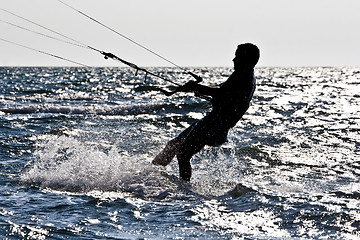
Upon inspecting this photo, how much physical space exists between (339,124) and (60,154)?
8673mm

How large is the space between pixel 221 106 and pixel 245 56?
0.70 meters

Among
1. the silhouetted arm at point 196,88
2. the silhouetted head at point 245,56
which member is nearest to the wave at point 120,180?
the silhouetted arm at point 196,88

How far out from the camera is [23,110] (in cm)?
2144

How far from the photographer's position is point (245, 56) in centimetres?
676

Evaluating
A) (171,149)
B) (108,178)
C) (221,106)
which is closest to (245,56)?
(221,106)

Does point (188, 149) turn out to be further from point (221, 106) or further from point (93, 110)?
point (93, 110)

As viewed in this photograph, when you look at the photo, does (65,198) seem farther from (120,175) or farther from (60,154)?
(60,154)

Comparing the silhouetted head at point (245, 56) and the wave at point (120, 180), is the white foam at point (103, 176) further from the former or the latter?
the silhouetted head at point (245, 56)

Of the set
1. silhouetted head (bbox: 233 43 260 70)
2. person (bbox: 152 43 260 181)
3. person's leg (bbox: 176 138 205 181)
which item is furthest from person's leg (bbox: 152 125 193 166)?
silhouetted head (bbox: 233 43 260 70)

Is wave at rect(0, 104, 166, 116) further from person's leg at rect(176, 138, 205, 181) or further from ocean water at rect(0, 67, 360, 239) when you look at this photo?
person's leg at rect(176, 138, 205, 181)

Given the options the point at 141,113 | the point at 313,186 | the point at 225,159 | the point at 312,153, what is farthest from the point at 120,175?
the point at 141,113

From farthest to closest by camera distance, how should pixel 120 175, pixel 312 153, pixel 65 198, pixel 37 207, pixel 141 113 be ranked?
pixel 141 113 → pixel 312 153 → pixel 120 175 → pixel 65 198 → pixel 37 207

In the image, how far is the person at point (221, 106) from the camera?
22.2 feet

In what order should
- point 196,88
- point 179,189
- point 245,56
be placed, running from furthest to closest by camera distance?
point 179,189 → point 245,56 → point 196,88
